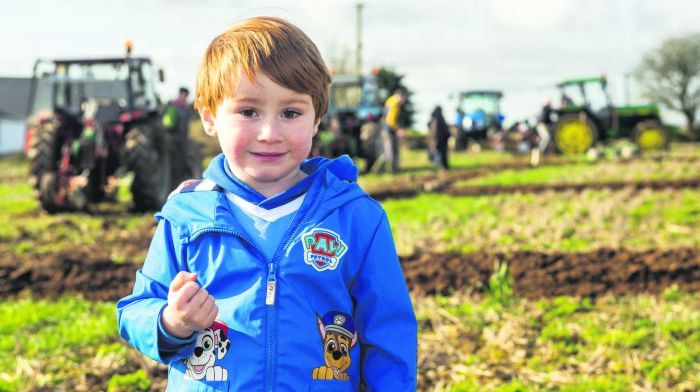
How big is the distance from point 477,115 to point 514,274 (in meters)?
24.5

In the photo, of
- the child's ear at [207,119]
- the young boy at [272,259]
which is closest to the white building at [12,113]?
the child's ear at [207,119]

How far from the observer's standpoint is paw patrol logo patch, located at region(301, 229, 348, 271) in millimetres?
2002

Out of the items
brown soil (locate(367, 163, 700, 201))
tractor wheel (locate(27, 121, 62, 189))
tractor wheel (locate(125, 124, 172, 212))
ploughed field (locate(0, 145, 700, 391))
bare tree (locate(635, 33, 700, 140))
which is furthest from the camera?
bare tree (locate(635, 33, 700, 140))

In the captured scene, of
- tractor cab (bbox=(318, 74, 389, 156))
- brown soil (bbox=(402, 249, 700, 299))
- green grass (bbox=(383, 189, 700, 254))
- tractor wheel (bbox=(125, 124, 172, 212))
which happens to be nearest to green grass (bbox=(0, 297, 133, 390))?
brown soil (bbox=(402, 249, 700, 299))

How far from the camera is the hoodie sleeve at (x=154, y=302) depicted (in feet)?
6.36

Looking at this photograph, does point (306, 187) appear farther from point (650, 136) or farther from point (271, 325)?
point (650, 136)

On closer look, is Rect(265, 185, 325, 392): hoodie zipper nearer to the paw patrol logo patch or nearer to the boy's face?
the paw patrol logo patch

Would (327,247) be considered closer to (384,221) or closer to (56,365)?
(384,221)

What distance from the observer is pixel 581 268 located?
21.2ft

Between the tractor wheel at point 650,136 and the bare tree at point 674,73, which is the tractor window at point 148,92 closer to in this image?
the tractor wheel at point 650,136

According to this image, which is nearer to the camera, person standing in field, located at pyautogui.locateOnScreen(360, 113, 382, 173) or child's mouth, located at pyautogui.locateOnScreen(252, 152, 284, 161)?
child's mouth, located at pyautogui.locateOnScreen(252, 152, 284, 161)

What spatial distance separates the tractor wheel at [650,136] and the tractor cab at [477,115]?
6.58 m

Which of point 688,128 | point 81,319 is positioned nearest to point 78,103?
point 81,319

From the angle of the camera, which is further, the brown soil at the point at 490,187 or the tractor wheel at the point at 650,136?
the tractor wheel at the point at 650,136
